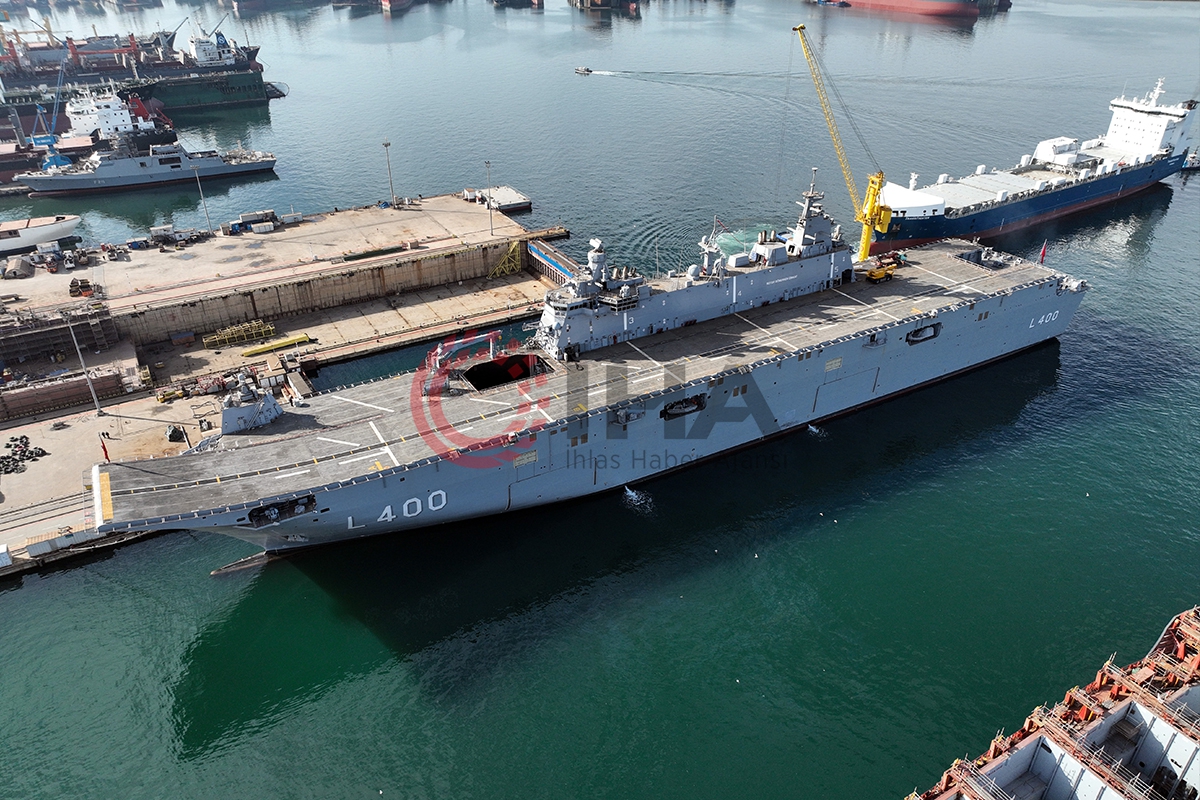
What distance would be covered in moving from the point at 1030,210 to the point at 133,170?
308 feet

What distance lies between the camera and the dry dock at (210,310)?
36.5 m

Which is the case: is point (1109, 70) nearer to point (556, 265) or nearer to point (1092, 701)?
point (556, 265)

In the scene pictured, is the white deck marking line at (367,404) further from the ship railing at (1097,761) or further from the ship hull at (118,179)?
the ship hull at (118,179)

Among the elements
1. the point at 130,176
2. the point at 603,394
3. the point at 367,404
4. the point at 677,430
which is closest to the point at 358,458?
the point at 367,404

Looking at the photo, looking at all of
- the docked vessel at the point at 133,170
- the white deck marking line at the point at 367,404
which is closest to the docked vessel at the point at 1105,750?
the white deck marking line at the point at 367,404

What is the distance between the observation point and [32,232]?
65375 millimetres

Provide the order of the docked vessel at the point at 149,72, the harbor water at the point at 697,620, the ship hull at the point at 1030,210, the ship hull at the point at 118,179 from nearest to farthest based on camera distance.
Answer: the harbor water at the point at 697,620 → the ship hull at the point at 1030,210 → the ship hull at the point at 118,179 → the docked vessel at the point at 149,72

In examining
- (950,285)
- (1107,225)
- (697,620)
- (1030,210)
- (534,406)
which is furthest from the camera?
(1107,225)

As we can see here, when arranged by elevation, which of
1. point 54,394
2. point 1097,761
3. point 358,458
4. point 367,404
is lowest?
point 54,394

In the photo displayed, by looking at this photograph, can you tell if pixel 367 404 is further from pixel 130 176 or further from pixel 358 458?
pixel 130 176

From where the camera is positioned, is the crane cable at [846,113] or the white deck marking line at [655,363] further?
the crane cable at [846,113]

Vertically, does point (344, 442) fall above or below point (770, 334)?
below

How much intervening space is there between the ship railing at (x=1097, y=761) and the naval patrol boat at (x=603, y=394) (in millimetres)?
19847

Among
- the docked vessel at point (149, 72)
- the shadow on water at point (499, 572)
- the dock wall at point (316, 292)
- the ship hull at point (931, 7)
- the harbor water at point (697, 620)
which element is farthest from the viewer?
the ship hull at point (931, 7)
